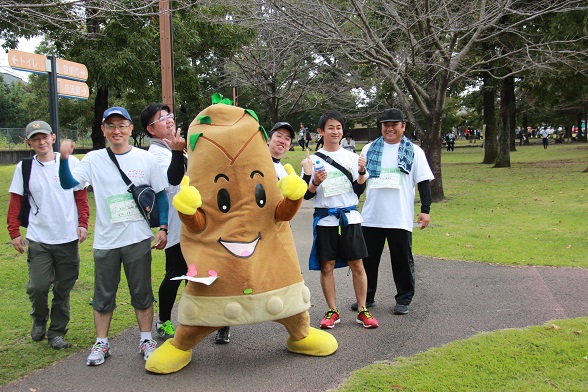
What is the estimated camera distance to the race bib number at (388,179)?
553 cm

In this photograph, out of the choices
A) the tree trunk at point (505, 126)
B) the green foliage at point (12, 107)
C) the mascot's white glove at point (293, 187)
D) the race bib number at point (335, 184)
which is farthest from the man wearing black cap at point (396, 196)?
the green foliage at point (12, 107)

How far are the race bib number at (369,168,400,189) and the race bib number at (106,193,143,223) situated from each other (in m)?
2.35

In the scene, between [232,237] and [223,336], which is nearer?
[232,237]

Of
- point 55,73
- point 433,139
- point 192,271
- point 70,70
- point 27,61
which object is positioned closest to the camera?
point 192,271

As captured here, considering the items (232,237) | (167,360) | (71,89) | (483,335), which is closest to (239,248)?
(232,237)

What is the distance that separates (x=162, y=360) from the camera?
13.8 feet

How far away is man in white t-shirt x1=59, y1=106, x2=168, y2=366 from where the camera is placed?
4430mm

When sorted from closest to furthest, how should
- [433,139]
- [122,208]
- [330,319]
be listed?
[122,208]
[330,319]
[433,139]

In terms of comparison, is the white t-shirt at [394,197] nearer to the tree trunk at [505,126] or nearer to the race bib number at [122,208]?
the race bib number at [122,208]

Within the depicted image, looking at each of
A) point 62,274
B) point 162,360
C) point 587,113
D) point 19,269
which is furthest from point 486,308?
point 587,113

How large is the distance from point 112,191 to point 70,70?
3502 mm

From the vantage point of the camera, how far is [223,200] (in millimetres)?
4148

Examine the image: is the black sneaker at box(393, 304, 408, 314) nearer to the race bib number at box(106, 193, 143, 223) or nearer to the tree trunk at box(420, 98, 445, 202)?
the race bib number at box(106, 193, 143, 223)

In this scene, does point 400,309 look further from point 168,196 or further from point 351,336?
point 168,196
